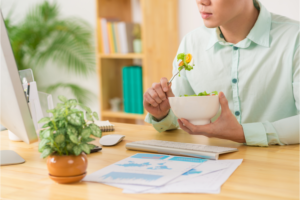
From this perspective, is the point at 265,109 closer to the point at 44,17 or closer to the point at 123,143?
the point at 123,143

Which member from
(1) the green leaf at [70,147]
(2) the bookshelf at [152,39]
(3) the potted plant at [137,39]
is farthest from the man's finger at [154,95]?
(3) the potted plant at [137,39]

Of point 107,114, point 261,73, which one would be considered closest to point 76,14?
point 107,114

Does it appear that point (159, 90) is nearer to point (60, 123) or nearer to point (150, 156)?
point (150, 156)

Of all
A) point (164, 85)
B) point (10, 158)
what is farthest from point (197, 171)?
point (10, 158)

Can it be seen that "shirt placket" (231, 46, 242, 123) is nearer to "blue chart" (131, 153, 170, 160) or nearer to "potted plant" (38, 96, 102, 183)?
"blue chart" (131, 153, 170, 160)

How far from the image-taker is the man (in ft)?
4.16

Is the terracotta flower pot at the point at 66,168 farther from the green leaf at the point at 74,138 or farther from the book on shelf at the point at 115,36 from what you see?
the book on shelf at the point at 115,36

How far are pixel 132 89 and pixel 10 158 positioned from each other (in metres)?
1.78

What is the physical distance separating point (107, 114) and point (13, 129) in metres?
1.87

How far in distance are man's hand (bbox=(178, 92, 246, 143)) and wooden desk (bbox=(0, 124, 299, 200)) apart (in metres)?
0.04

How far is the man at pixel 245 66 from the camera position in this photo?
1269 millimetres

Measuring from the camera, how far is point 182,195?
27.0 inches

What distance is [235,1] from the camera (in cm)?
129

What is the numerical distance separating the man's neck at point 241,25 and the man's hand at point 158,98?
41cm
